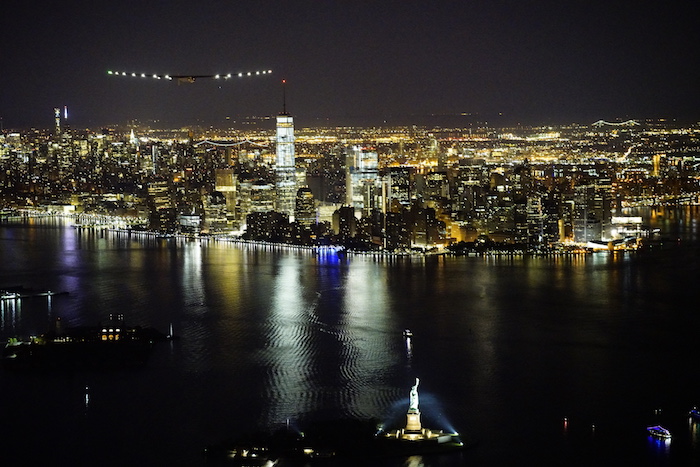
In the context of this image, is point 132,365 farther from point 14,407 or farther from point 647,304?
point 647,304

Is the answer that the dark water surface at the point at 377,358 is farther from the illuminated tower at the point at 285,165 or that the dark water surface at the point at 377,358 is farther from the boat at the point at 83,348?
the illuminated tower at the point at 285,165

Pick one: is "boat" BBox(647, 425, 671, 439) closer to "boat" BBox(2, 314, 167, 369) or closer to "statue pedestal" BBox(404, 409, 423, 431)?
"statue pedestal" BBox(404, 409, 423, 431)

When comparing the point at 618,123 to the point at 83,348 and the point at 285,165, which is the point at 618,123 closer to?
the point at 285,165

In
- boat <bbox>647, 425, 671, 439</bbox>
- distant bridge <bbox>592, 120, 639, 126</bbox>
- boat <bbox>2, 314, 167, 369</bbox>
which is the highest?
distant bridge <bbox>592, 120, 639, 126</bbox>

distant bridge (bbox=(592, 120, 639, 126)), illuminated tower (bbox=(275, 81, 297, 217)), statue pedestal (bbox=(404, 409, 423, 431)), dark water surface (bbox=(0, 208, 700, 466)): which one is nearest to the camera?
statue pedestal (bbox=(404, 409, 423, 431))

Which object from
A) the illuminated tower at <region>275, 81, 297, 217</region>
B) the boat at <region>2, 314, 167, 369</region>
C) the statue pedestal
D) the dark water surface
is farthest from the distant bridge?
the statue pedestal

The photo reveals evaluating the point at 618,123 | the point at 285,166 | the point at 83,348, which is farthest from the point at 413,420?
the point at 618,123
